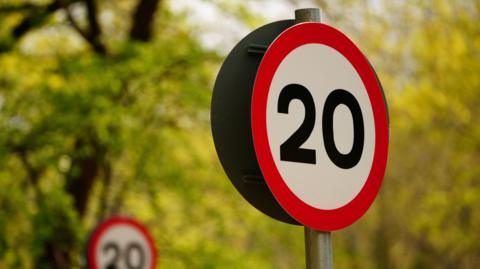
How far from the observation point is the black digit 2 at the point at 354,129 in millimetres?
2859

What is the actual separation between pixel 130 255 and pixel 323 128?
5.82m

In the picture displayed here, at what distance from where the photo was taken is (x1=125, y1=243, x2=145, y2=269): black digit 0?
27.6 ft

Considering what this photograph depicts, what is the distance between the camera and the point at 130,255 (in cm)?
843

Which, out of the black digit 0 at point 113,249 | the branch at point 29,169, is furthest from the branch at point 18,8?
the black digit 0 at point 113,249

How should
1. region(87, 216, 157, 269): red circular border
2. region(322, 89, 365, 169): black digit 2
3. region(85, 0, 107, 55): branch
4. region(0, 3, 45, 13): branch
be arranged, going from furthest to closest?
region(85, 0, 107, 55): branch
region(0, 3, 45, 13): branch
region(87, 216, 157, 269): red circular border
region(322, 89, 365, 169): black digit 2

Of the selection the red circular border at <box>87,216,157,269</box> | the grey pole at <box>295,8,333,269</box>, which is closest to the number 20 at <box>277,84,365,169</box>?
the grey pole at <box>295,8,333,269</box>

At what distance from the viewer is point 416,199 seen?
22719mm

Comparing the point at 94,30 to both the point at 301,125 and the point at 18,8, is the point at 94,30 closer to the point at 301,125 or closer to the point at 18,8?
the point at 18,8

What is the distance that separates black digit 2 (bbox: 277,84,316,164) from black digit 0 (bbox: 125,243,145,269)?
5814mm

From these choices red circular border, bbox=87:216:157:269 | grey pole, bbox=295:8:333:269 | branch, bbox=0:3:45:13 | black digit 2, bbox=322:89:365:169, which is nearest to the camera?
grey pole, bbox=295:8:333:269

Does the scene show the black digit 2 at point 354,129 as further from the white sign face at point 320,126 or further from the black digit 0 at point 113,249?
the black digit 0 at point 113,249

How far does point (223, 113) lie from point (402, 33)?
55.8ft

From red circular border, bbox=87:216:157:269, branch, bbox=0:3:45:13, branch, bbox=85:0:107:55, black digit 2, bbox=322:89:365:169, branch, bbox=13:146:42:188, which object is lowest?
red circular border, bbox=87:216:157:269

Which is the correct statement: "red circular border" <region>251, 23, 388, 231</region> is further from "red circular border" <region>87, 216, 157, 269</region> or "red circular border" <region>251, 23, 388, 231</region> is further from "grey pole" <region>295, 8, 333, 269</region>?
"red circular border" <region>87, 216, 157, 269</region>
